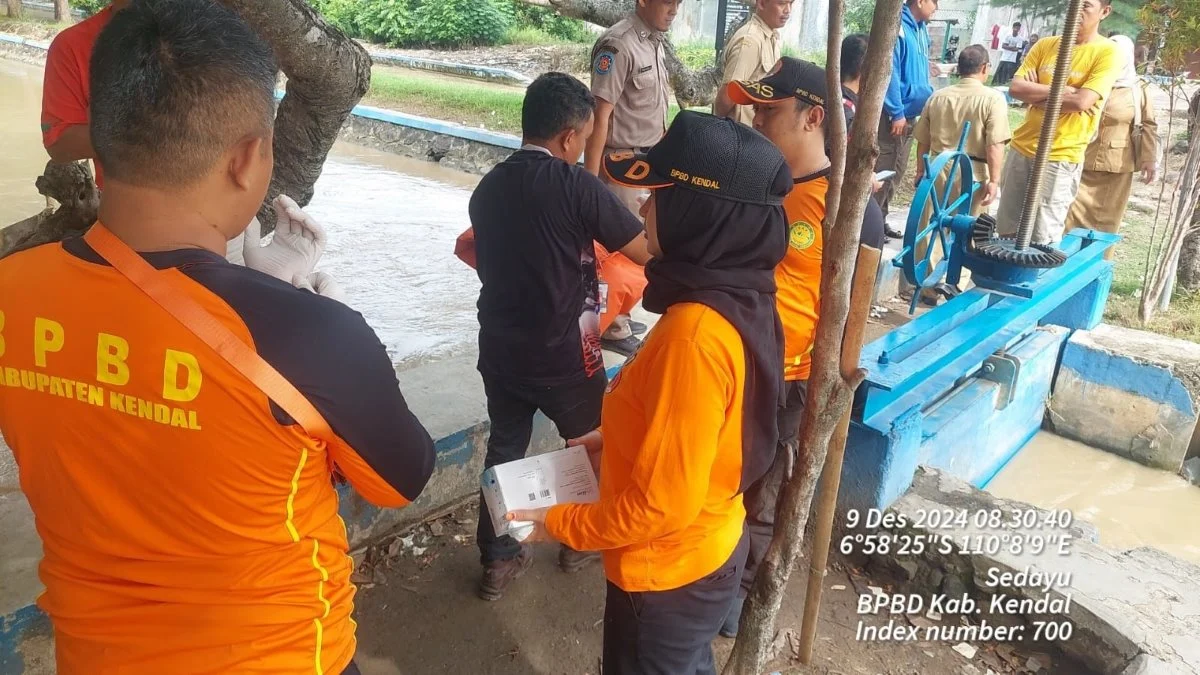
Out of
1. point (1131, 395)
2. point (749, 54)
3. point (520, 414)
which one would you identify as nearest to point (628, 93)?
point (749, 54)

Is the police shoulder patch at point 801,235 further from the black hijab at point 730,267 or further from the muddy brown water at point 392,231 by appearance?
the muddy brown water at point 392,231

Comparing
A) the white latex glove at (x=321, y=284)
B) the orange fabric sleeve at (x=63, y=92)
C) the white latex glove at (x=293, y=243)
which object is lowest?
the white latex glove at (x=321, y=284)

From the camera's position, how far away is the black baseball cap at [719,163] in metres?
1.54

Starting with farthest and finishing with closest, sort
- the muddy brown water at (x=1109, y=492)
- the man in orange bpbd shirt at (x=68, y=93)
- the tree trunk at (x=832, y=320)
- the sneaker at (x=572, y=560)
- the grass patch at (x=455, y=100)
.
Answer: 1. the grass patch at (x=455, y=100)
2. the muddy brown water at (x=1109, y=492)
3. the sneaker at (x=572, y=560)
4. the man in orange bpbd shirt at (x=68, y=93)
5. the tree trunk at (x=832, y=320)

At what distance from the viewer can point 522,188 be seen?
2586 mm

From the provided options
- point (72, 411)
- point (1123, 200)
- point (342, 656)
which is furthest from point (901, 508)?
point (1123, 200)

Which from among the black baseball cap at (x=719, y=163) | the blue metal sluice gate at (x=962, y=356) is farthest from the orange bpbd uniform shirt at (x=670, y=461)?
the blue metal sluice gate at (x=962, y=356)

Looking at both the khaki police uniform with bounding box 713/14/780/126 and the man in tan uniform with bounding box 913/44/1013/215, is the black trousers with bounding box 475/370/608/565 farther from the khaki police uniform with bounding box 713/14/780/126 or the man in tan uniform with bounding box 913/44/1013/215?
the man in tan uniform with bounding box 913/44/1013/215

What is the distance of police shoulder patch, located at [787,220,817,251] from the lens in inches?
103

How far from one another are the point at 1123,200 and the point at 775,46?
3.17 meters

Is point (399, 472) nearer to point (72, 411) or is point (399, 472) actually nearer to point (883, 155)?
point (72, 411)

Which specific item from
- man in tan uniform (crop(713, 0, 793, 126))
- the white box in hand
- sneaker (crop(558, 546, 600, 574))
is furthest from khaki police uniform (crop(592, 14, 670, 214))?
the white box in hand

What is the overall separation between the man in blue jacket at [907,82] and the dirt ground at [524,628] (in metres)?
3.48

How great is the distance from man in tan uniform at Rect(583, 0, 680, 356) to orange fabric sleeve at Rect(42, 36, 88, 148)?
7.80 ft
